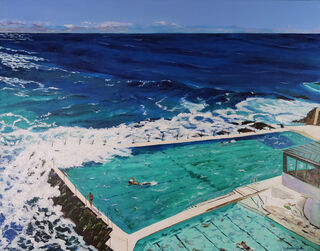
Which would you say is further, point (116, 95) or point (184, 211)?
point (116, 95)

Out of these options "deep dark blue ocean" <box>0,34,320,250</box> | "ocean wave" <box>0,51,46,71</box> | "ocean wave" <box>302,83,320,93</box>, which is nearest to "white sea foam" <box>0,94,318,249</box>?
"deep dark blue ocean" <box>0,34,320,250</box>

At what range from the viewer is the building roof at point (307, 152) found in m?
2.81

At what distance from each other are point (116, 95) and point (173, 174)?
92 centimetres

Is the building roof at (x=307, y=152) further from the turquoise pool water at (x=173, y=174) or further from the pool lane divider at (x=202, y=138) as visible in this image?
the pool lane divider at (x=202, y=138)

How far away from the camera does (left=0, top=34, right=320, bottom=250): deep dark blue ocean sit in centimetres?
262

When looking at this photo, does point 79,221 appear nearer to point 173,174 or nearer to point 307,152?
point 173,174

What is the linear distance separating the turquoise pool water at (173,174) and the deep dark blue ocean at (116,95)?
6.1 inches

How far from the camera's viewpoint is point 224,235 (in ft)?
8.39

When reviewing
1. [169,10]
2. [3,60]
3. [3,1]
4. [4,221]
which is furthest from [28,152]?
[169,10]

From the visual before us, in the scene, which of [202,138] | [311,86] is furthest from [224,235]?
[311,86]

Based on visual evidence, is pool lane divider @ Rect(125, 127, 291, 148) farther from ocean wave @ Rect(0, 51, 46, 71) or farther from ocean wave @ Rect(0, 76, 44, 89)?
ocean wave @ Rect(0, 51, 46, 71)

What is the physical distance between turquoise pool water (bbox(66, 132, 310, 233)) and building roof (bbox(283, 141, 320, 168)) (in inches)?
5.9

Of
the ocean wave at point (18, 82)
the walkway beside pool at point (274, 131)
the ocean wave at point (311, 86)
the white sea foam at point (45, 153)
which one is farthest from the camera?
the ocean wave at point (311, 86)

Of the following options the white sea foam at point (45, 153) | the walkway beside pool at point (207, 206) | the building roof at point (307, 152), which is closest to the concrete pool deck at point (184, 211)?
the walkway beside pool at point (207, 206)
